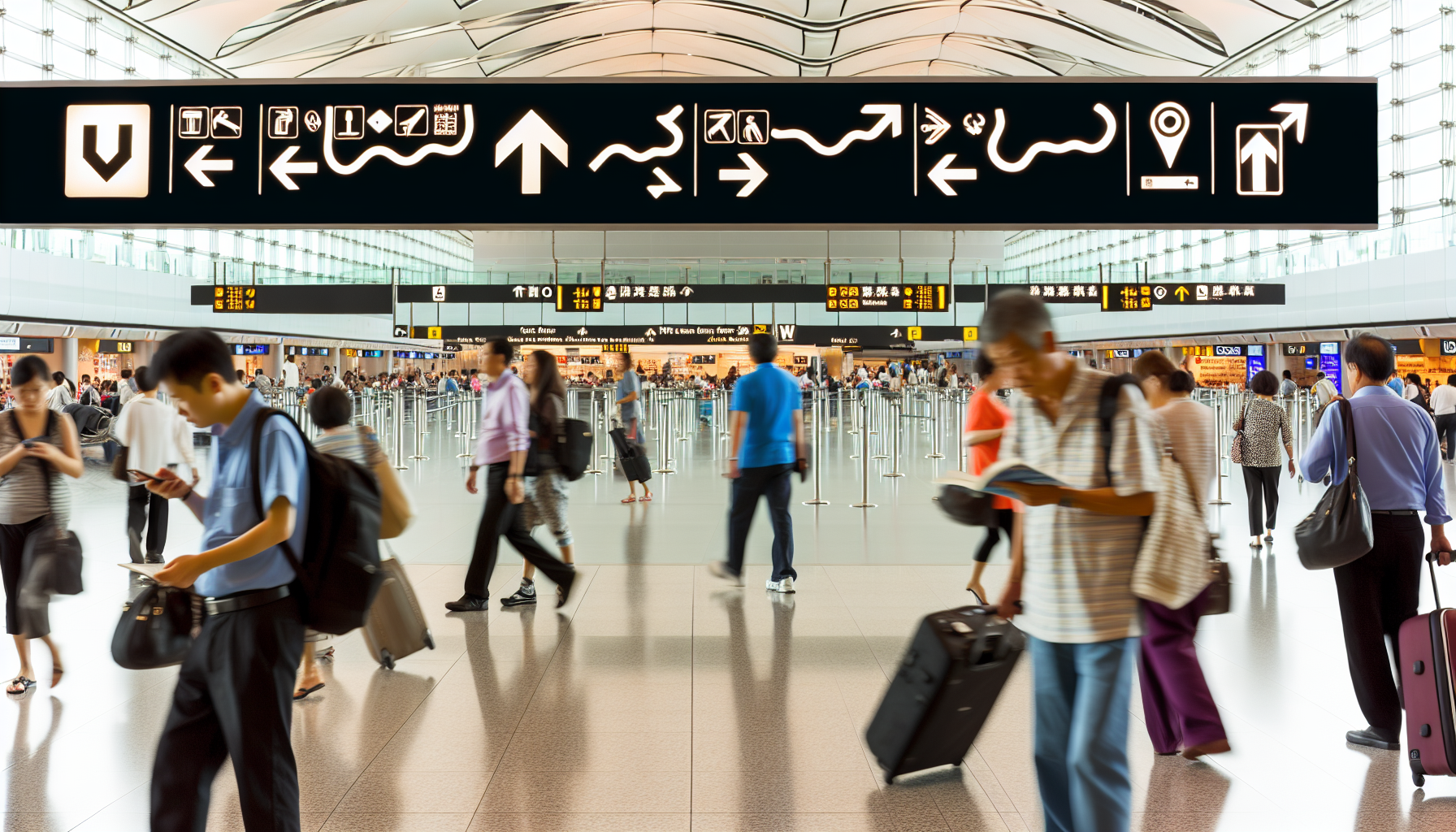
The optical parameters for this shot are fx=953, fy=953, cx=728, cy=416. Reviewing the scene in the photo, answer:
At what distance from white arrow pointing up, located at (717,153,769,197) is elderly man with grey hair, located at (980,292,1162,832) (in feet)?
8.65

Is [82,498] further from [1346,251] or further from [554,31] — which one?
[1346,251]

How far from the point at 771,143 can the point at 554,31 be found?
33854mm

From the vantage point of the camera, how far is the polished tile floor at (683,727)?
335 cm

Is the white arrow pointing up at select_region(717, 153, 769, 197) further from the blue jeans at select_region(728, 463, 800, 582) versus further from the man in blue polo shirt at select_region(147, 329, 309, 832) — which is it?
the man in blue polo shirt at select_region(147, 329, 309, 832)

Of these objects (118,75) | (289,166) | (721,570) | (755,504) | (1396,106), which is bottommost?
(721,570)

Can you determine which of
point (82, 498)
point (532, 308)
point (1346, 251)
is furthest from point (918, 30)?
point (82, 498)

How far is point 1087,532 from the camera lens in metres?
2.47

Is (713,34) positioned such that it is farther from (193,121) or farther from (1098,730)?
(1098,730)

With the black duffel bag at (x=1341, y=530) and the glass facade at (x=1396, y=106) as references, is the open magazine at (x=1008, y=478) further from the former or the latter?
the glass facade at (x=1396, y=106)

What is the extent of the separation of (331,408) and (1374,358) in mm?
4692

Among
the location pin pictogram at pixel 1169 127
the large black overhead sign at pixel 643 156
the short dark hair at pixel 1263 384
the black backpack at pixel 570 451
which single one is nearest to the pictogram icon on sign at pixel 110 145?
the large black overhead sign at pixel 643 156

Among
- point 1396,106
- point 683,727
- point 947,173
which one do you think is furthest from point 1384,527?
point 1396,106

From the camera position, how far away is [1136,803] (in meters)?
3.43

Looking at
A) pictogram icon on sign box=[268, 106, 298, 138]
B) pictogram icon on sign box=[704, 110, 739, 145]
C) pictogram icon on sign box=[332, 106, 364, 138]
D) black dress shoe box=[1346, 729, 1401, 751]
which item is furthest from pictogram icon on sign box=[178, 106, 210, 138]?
black dress shoe box=[1346, 729, 1401, 751]
